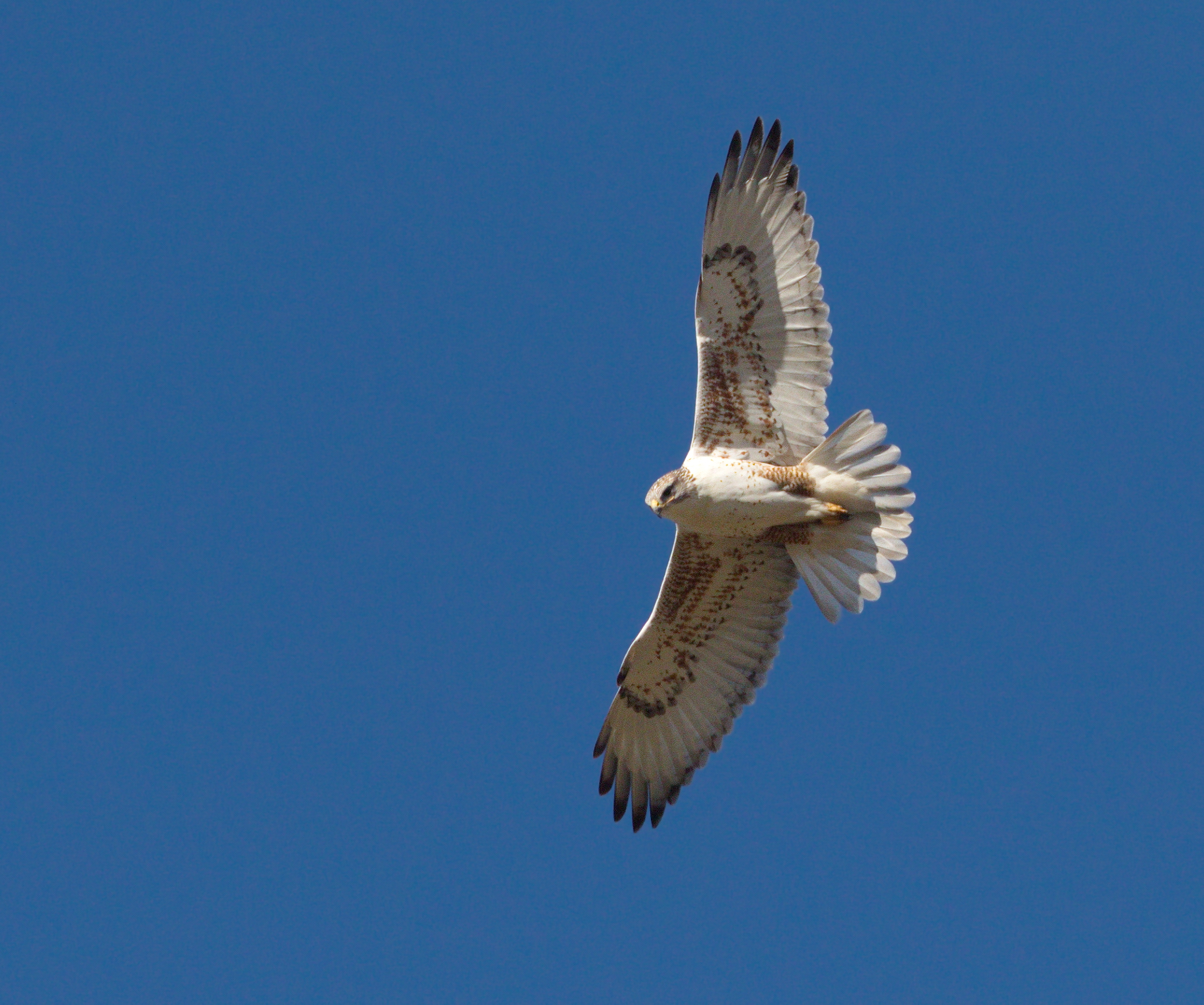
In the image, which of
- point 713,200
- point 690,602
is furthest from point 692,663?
point 713,200

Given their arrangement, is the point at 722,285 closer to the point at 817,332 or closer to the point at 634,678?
the point at 817,332

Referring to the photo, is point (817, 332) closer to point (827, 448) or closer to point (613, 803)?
point (827, 448)

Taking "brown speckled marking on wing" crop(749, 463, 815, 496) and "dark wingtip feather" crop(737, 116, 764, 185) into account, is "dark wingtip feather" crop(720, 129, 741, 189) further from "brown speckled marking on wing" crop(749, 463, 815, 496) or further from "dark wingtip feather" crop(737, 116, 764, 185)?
"brown speckled marking on wing" crop(749, 463, 815, 496)

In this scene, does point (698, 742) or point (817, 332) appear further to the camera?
point (698, 742)

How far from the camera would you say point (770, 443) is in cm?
933

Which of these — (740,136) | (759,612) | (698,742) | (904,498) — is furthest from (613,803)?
(740,136)

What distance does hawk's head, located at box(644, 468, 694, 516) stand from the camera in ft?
29.7

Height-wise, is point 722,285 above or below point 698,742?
above

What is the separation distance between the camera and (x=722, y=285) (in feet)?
30.0

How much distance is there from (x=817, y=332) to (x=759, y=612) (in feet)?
6.51

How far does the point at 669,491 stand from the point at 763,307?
1319 millimetres

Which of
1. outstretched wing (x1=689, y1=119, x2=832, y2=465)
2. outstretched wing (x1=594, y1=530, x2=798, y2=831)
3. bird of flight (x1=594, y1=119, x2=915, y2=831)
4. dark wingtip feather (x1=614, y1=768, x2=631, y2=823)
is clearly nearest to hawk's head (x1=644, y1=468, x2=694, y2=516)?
bird of flight (x1=594, y1=119, x2=915, y2=831)

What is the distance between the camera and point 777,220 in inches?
359

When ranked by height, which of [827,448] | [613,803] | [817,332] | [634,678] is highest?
[817,332]
